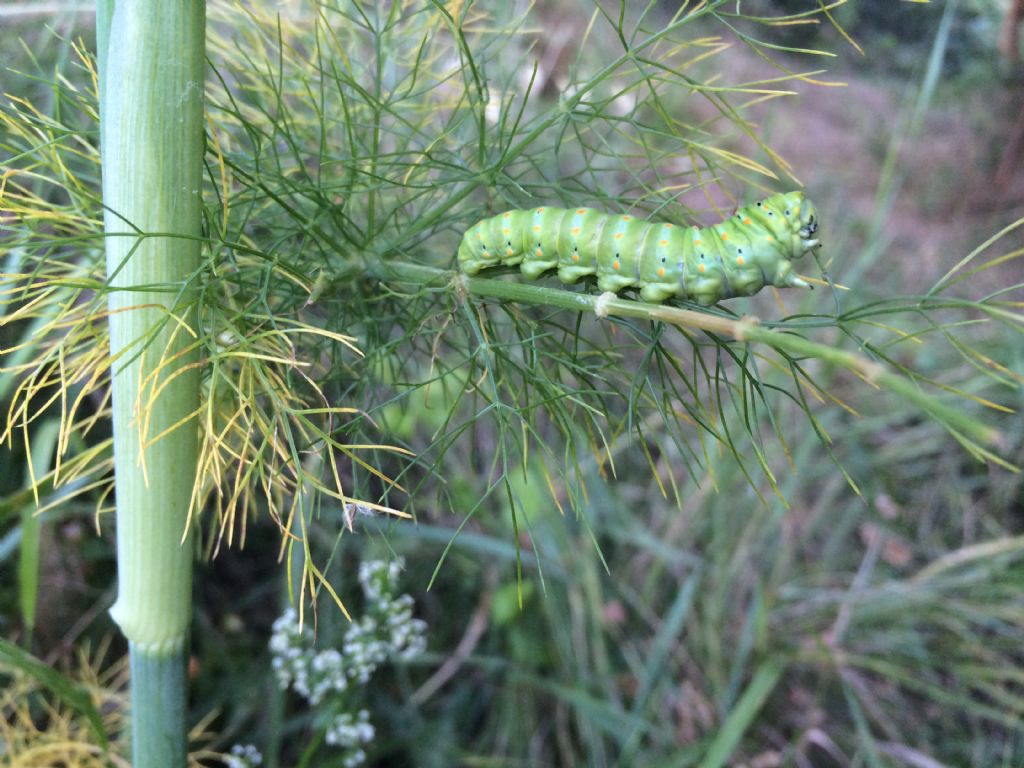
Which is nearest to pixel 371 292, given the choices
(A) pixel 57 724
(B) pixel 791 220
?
(B) pixel 791 220

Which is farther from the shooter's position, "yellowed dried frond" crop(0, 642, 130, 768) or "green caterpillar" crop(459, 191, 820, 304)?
"yellowed dried frond" crop(0, 642, 130, 768)

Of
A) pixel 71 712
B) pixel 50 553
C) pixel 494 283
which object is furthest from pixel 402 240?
pixel 50 553

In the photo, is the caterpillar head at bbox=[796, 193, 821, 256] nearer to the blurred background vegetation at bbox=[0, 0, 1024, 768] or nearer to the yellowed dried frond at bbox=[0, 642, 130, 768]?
the blurred background vegetation at bbox=[0, 0, 1024, 768]

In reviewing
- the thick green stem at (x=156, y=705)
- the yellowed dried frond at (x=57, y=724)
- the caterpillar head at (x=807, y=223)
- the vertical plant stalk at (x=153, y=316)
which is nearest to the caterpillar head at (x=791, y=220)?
the caterpillar head at (x=807, y=223)

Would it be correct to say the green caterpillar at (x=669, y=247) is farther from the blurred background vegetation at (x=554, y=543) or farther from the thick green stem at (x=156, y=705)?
the thick green stem at (x=156, y=705)

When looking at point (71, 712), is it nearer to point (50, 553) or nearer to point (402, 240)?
point (50, 553)

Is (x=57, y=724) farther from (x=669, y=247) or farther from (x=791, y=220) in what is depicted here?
(x=791, y=220)

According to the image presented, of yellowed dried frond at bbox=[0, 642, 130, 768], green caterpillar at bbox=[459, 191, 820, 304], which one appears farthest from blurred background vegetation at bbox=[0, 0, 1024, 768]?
green caterpillar at bbox=[459, 191, 820, 304]
